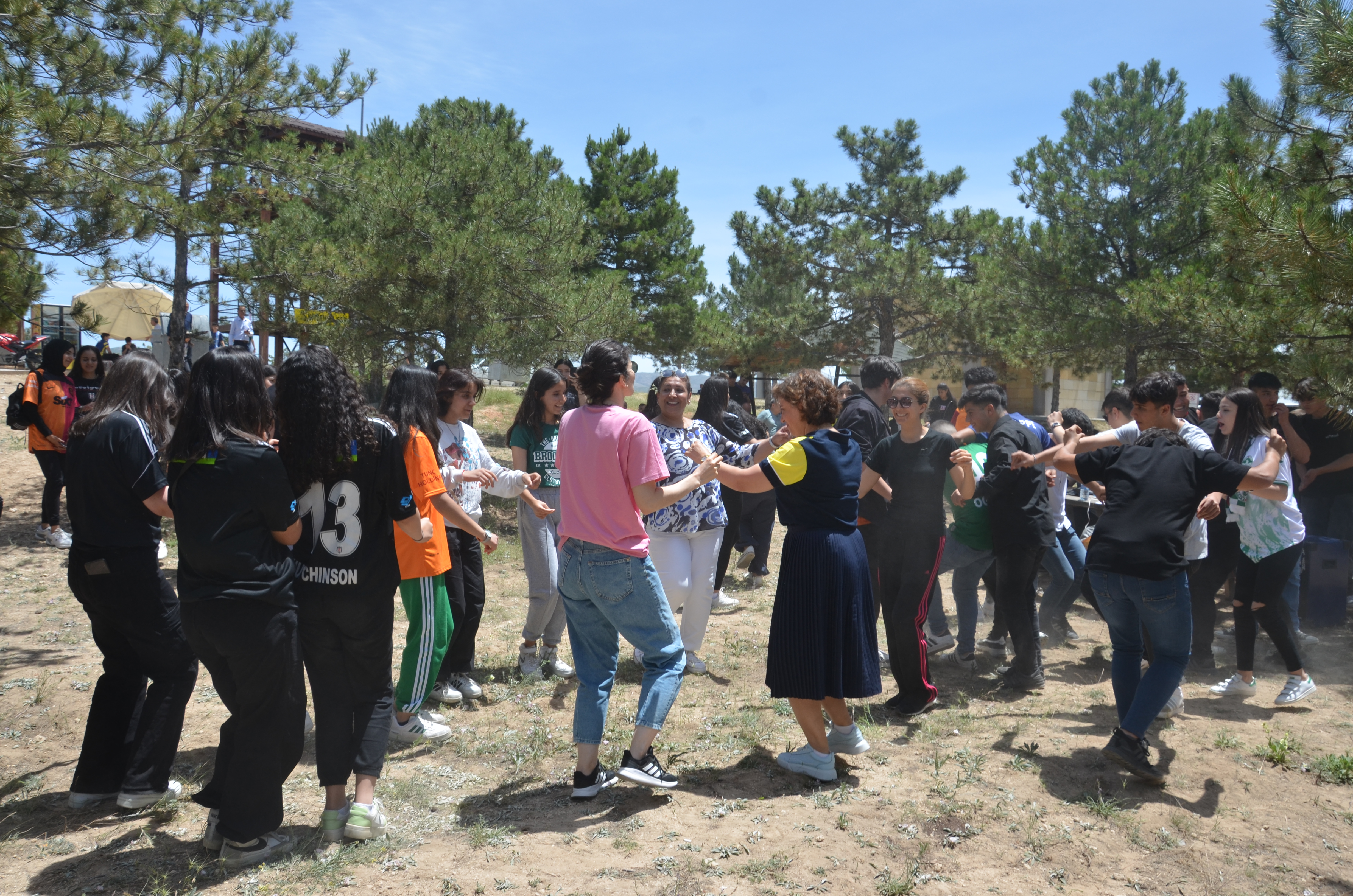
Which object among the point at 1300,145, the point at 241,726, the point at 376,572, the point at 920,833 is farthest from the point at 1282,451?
the point at 241,726

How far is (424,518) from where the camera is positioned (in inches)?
136

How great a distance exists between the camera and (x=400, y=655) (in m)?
5.73

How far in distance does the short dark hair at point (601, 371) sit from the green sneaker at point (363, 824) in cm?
181

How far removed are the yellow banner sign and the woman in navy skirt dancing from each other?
7.85 m

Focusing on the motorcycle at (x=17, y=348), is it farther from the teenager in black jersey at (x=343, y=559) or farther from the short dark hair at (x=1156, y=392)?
the short dark hair at (x=1156, y=392)

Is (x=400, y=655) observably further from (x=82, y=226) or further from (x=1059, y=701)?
(x=1059, y=701)

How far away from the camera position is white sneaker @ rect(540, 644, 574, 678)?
5.41m

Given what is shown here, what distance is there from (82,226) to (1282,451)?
7411 millimetres

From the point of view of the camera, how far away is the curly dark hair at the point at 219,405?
2939 mm

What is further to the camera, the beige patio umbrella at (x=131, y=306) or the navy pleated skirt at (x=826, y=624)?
the beige patio umbrella at (x=131, y=306)

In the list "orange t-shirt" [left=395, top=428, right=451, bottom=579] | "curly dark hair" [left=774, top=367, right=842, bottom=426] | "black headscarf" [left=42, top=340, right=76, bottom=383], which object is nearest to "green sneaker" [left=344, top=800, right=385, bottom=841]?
"orange t-shirt" [left=395, top=428, right=451, bottom=579]

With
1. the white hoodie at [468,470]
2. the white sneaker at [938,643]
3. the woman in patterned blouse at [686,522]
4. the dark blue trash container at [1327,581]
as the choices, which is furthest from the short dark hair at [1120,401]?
the white hoodie at [468,470]

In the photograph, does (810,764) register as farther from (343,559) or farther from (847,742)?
(343,559)

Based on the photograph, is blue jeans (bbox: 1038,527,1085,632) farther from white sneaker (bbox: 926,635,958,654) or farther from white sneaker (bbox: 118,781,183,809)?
white sneaker (bbox: 118,781,183,809)
